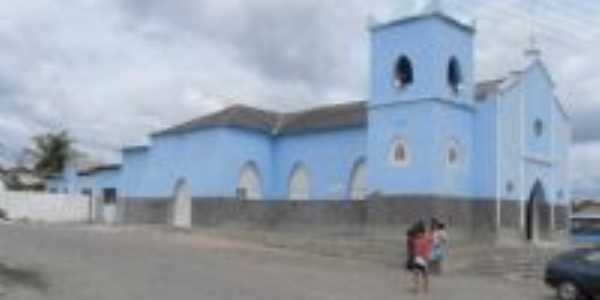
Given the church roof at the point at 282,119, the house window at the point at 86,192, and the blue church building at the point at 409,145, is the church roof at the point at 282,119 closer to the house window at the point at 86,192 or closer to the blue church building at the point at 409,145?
the blue church building at the point at 409,145

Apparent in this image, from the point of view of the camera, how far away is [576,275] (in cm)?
1883

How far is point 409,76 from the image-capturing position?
3031 cm

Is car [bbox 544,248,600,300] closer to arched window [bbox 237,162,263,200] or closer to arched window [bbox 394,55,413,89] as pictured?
arched window [bbox 394,55,413,89]

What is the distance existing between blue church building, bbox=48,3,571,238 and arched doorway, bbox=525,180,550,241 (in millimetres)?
49

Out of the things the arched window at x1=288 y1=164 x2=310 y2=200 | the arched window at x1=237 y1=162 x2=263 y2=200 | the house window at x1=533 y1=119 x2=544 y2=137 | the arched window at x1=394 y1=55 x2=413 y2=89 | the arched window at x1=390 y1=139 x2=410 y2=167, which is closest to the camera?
the arched window at x1=390 y1=139 x2=410 y2=167

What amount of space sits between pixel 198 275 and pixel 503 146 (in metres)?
15.1

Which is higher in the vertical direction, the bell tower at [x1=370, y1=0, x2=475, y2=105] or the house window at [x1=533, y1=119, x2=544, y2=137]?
the bell tower at [x1=370, y1=0, x2=475, y2=105]

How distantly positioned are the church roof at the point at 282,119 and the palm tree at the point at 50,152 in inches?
1129

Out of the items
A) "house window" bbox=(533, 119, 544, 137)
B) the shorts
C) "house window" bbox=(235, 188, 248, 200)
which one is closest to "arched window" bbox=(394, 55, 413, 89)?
"house window" bbox=(533, 119, 544, 137)

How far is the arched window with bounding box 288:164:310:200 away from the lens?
37.3 meters

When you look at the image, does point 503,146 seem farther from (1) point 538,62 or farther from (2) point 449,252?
(2) point 449,252

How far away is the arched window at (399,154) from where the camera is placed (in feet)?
97.4

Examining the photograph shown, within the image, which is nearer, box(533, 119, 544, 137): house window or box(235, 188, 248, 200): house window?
box(533, 119, 544, 137): house window

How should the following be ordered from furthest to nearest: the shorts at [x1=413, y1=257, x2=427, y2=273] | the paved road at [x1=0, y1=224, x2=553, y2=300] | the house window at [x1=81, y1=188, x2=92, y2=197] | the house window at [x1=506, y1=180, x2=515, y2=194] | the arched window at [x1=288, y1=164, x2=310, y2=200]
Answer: the house window at [x1=81, y1=188, x2=92, y2=197] < the arched window at [x1=288, y1=164, x2=310, y2=200] < the house window at [x1=506, y1=180, x2=515, y2=194] < the shorts at [x1=413, y1=257, x2=427, y2=273] < the paved road at [x1=0, y1=224, x2=553, y2=300]
